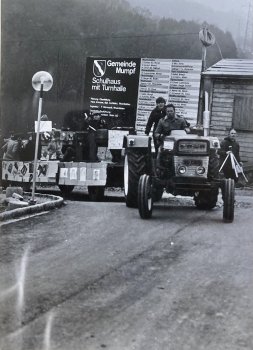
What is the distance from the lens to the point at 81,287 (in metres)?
3.93

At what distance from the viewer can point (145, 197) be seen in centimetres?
677

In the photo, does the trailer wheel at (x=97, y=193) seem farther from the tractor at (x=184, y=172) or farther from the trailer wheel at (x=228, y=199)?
the trailer wheel at (x=228, y=199)

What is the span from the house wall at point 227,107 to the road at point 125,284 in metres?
9.97

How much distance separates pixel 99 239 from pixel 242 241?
153 cm

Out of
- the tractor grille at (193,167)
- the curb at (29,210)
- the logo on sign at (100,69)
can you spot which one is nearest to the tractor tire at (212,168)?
the tractor grille at (193,167)

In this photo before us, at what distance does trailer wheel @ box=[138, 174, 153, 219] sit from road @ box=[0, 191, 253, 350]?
0.18 m

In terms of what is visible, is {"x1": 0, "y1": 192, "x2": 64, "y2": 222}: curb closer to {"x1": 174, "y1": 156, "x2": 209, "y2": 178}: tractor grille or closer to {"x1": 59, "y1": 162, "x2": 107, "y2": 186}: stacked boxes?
{"x1": 59, "y1": 162, "x2": 107, "y2": 186}: stacked boxes

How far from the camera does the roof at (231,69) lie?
1645 cm

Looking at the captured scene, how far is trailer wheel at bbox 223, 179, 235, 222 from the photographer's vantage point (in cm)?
691

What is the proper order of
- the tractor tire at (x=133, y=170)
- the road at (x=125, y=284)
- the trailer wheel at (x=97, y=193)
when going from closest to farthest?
1. the road at (x=125, y=284)
2. the tractor tire at (x=133, y=170)
3. the trailer wheel at (x=97, y=193)

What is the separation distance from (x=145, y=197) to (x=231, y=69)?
1105 cm

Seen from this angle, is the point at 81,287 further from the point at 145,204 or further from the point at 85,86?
the point at 85,86

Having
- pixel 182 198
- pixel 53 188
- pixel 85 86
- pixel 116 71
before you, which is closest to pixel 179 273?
pixel 182 198

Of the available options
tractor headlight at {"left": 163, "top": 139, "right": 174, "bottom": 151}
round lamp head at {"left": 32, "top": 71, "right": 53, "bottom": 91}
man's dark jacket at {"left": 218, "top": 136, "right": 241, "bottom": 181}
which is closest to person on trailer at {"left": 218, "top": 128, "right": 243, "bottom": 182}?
man's dark jacket at {"left": 218, "top": 136, "right": 241, "bottom": 181}
